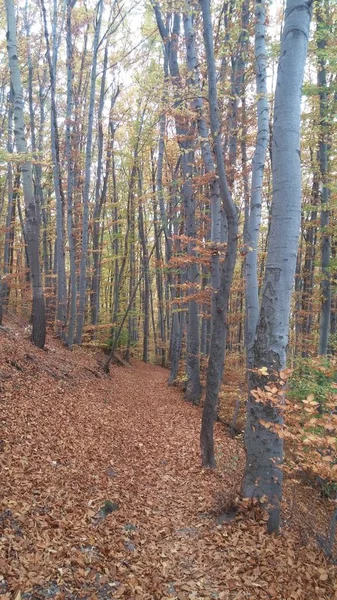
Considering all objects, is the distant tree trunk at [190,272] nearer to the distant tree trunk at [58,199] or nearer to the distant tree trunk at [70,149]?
the distant tree trunk at [70,149]

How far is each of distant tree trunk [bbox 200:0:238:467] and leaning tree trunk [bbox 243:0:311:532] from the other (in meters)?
1.34

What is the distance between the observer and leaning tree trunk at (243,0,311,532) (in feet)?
12.3

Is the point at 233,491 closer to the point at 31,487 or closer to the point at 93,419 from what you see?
the point at 31,487

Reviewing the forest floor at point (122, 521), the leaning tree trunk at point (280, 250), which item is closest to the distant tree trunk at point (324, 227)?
the forest floor at point (122, 521)

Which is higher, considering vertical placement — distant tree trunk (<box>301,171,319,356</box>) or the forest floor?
distant tree trunk (<box>301,171,319,356</box>)

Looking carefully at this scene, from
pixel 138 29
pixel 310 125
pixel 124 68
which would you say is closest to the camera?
pixel 310 125

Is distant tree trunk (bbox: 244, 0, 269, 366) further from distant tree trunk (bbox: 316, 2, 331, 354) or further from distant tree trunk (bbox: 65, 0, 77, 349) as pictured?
distant tree trunk (bbox: 65, 0, 77, 349)

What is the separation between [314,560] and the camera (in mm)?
3549

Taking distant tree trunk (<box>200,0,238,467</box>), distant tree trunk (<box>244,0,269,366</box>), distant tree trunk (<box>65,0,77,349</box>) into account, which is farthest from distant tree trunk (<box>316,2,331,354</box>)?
distant tree trunk (<box>65,0,77,349</box>)

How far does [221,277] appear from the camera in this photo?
5.79 m

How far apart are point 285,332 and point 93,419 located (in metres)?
5.03

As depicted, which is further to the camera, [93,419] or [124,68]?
[124,68]

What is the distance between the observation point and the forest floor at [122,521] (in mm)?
3215

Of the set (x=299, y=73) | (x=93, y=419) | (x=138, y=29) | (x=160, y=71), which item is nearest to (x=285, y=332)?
(x=299, y=73)
